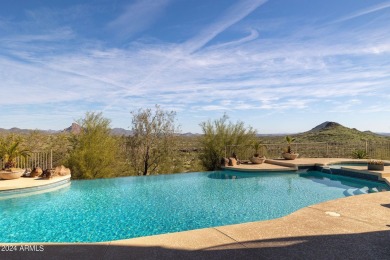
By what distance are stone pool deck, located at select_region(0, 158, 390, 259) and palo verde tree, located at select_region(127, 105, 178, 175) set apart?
11.0 meters

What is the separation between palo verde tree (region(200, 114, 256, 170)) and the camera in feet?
48.4

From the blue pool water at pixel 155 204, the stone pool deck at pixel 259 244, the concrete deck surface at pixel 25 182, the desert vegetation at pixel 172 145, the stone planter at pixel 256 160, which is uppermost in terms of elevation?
the desert vegetation at pixel 172 145

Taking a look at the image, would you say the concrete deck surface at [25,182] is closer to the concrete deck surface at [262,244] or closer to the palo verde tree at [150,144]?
the palo verde tree at [150,144]

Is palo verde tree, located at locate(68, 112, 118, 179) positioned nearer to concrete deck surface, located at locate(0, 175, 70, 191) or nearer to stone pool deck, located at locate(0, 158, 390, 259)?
concrete deck surface, located at locate(0, 175, 70, 191)

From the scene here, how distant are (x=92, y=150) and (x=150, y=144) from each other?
12.9 ft

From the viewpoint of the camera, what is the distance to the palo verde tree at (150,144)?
15.1 meters

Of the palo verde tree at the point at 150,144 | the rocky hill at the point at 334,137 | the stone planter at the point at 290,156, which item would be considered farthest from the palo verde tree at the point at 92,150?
the rocky hill at the point at 334,137

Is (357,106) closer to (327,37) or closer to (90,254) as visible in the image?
(327,37)

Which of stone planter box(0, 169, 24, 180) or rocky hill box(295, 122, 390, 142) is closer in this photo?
stone planter box(0, 169, 24, 180)

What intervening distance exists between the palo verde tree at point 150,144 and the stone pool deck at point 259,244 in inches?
435

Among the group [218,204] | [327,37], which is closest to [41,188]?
[218,204]

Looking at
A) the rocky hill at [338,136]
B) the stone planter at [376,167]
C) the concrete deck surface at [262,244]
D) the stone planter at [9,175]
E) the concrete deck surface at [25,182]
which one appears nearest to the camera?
the concrete deck surface at [262,244]

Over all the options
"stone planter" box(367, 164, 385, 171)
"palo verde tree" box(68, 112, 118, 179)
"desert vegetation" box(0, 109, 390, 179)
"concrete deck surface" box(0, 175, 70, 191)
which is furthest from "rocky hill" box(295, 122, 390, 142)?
"concrete deck surface" box(0, 175, 70, 191)

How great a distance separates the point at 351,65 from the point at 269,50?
389 cm
